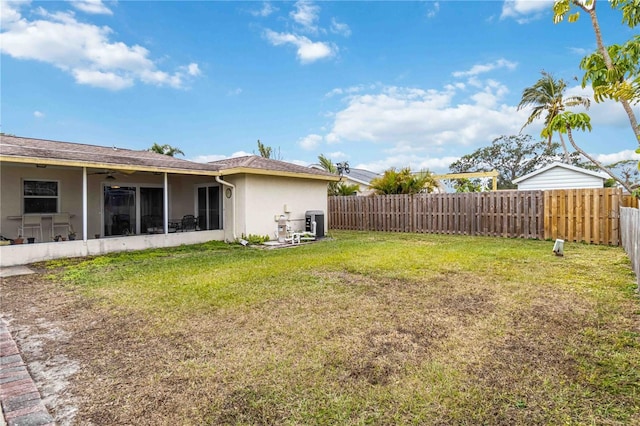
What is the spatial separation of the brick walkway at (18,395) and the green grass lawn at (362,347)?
0.94ft

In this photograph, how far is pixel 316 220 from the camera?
13.2m

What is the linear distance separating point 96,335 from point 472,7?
1482 cm

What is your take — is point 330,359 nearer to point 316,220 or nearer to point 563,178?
point 316,220

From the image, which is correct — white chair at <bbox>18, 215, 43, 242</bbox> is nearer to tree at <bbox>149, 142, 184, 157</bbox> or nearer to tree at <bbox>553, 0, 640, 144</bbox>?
tree at <bbox>553, 0, 640, 144</bbox>

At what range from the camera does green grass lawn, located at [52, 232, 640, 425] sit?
7.88 feet

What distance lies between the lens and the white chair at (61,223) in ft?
35.7

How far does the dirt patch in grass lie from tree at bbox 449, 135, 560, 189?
112 ft

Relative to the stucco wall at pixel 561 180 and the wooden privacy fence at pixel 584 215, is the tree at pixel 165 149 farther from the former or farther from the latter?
the wooden privacy fence at pixel 584 215

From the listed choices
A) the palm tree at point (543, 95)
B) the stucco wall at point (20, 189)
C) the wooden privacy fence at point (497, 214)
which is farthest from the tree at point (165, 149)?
the palm tree at point (543, 95)

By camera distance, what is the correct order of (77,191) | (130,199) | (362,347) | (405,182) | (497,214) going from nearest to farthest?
(362,347) < (77,191) < (130,199) < (497,214) < (405,182)

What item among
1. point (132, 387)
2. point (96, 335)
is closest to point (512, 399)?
point (132, 387)

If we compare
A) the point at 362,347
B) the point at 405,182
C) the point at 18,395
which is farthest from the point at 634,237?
the point at 405,182

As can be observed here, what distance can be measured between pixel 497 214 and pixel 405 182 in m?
4.45

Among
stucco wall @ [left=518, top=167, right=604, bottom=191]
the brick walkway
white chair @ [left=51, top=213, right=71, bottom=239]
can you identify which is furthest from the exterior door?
stucco wall @ [left=518, top=167, right=604, bottom=191]
